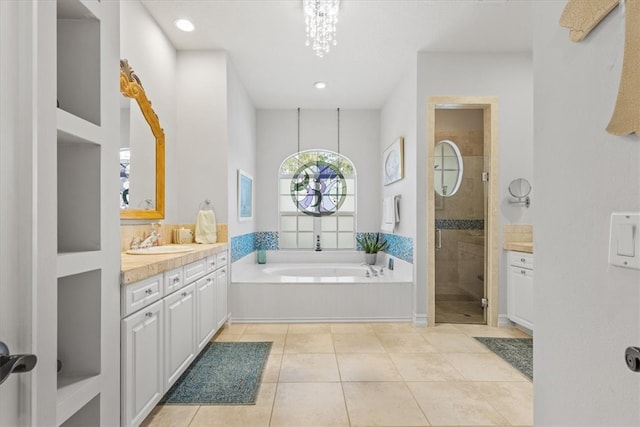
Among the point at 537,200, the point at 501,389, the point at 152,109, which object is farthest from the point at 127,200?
the point at 501,389

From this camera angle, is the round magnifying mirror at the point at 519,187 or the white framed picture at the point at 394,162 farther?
the white framed picture at the point at 394,162

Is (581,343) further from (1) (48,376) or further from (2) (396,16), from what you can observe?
(2) (396,16)

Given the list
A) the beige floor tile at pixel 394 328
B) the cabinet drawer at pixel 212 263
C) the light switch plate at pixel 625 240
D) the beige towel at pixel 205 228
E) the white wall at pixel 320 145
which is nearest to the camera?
the light switch plate at pixel 625 240

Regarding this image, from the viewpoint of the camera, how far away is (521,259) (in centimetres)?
313

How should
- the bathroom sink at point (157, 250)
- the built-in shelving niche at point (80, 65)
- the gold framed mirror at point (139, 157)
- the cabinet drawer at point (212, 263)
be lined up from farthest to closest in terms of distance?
the cabinet drawer at point (212, 263) < the gold framed mirror at point (139, 157) < the bathroom sink at point (157, 250) < the built-in shelving niche at point (80, 65)

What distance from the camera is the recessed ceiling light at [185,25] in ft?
9.20

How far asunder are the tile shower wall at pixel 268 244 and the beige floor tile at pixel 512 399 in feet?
4.98

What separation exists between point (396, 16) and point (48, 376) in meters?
3.09

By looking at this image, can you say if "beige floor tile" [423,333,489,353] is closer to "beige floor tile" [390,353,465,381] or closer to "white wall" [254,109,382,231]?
"beige floor tile" [390,353,465,381]

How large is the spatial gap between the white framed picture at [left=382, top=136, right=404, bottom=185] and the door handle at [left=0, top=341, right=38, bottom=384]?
3.62 m

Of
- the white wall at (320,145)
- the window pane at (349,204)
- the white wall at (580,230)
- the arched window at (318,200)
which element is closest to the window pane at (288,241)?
the arched window at (318,200)

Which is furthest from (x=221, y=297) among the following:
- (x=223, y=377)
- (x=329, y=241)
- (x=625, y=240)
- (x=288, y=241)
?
(x=625, y=240)

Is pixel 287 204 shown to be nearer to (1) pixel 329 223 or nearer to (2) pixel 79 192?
(1) pixel 329 223

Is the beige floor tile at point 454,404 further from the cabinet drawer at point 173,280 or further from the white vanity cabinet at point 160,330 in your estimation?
the cabinet drawer at point 173,280
